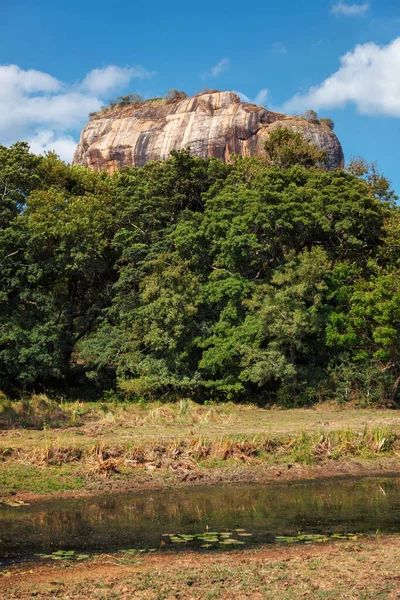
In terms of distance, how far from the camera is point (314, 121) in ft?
182

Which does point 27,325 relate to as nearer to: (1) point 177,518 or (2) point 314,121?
(1) point 177,518

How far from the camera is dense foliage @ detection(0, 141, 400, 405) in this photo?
28.9m

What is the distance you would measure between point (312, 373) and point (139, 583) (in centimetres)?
2188

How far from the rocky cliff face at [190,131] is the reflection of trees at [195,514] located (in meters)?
37.9

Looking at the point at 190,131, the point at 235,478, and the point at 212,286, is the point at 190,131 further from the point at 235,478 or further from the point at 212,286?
the point at 235,478

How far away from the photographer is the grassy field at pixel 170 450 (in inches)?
639

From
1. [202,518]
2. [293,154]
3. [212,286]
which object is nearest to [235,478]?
[202,518]

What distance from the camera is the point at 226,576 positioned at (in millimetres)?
9180

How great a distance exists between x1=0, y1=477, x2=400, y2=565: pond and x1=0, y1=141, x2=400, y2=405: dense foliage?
12.8 m

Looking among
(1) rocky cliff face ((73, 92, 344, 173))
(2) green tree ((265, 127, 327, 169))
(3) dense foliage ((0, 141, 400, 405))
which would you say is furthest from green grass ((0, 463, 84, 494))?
(1) rocky cliff face ((73, 92, 344, 173))

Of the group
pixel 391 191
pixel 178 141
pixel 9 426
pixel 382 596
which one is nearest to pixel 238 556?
pixel 382 596

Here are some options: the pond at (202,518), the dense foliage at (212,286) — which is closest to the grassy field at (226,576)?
the pond at (202,518)

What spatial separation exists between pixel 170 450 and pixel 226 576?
8.74 m

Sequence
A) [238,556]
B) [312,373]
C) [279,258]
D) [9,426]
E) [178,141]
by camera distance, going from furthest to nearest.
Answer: [178,141] → [279,258] → [312,373] → [9,426] → [238,556]
